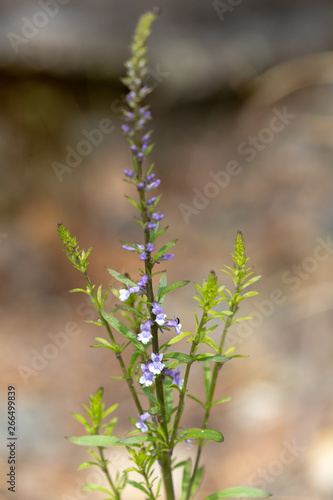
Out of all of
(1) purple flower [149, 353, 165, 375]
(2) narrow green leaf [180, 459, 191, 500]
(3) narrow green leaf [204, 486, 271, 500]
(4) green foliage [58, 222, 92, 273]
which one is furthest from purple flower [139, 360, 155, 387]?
(2) narrow green leaf [180, 459, 191, 500]

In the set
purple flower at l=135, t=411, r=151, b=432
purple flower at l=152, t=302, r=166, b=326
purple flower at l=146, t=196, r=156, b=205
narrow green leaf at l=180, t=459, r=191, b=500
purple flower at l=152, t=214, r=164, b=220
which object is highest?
purple flower at l=146, t=196, r=156, b=205

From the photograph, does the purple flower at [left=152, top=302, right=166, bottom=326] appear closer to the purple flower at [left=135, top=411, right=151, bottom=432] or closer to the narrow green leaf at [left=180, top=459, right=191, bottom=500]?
the purple flower at [left=135, top=411, right=151, bottom=432]

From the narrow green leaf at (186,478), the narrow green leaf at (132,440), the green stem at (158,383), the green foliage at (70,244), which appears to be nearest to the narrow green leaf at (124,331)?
the green stem at (158,383)

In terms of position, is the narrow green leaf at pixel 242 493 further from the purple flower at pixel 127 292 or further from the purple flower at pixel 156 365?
the purple flower at pixel 127 292

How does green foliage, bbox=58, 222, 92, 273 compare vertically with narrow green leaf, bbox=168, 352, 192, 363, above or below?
above

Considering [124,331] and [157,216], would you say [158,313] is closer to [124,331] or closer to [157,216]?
[124,331]

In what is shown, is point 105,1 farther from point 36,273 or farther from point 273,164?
point 36,273
